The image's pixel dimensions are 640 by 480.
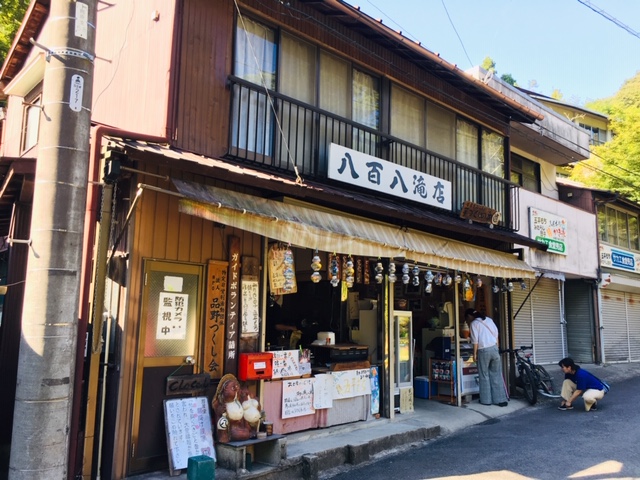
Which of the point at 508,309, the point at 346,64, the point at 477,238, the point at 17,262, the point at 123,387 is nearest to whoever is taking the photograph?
the point at 123,387

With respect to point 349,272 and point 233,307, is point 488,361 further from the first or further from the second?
point 233,307

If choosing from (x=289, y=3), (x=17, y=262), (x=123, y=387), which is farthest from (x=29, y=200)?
(x=289, y=3)

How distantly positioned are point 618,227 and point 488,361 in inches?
525

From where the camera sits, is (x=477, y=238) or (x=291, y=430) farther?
(x=477, y=238)

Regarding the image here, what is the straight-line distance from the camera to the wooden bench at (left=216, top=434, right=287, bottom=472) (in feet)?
21.6

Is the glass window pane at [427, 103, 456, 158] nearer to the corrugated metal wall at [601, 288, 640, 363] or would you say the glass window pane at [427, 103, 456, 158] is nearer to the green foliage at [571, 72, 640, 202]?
the corrugated metal wall at [601, 288, 640, 363]

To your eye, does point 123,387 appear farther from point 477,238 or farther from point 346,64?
point 477,238

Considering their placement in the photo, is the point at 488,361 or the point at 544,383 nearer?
the point at 488,361

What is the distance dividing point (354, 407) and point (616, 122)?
24.5m

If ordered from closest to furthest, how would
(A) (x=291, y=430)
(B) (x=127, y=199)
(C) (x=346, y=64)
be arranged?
(B) (x=127, y=199)
(A) (x=291, y=430)
(C) (x=346, y=64)

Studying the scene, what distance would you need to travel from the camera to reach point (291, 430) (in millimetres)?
8289

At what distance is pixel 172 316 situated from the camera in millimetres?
6938

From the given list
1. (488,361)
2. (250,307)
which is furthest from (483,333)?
(250,307)

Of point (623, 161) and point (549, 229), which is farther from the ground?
point (623, 161)
